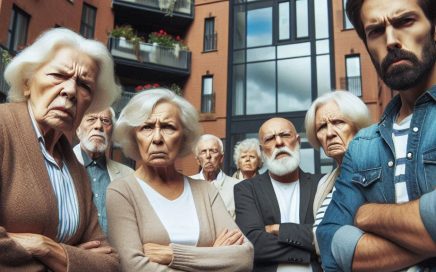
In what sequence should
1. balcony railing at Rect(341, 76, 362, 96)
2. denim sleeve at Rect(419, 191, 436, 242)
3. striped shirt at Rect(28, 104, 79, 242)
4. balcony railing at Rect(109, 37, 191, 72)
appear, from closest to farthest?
denim sleeve at Rect(419, 191, 436, 242) → striped shirt at Rect(28, 104, 79, 242) → balcony railing at Rect(341, 76, 362, 96) → balcony railing at Rect(109, 37, 191, 72)

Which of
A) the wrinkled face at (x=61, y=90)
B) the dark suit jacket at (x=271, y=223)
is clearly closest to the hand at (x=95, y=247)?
the wrinkled face at (x=61, y=90)

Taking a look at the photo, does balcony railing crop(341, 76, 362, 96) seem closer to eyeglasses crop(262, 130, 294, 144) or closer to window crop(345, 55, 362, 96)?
window crop(345, 55, 362, 96)

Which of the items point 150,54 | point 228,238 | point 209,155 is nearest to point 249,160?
point 209,155

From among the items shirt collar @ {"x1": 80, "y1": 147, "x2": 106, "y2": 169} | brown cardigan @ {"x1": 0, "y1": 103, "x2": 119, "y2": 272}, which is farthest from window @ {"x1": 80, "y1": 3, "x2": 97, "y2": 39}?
brown cardigan @ {"x1": 0, "y1": 103, "x2": 119, "y2": 272}

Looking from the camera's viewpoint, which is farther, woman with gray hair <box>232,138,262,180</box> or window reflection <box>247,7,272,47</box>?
window reflection <box>247,7,272,47</box>

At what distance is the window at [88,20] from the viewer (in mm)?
19156

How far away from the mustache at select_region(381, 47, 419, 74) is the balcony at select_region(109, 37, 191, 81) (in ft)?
60.6

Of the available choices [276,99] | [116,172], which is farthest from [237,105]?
[116,172]

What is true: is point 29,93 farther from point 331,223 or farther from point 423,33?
point 423,33

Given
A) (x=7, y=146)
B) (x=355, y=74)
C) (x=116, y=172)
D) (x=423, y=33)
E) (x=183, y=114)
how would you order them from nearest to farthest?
(x=423, y=33) < (x=7, y=146) < (x=183, y=114) < (x=116, y=172) < (x=355, y=74)

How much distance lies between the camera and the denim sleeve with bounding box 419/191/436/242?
1.35 meters

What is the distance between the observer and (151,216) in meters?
2.60

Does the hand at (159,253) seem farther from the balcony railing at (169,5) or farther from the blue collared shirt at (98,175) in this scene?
the balcony railing at (169,5)

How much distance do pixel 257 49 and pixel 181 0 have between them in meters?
4.61
